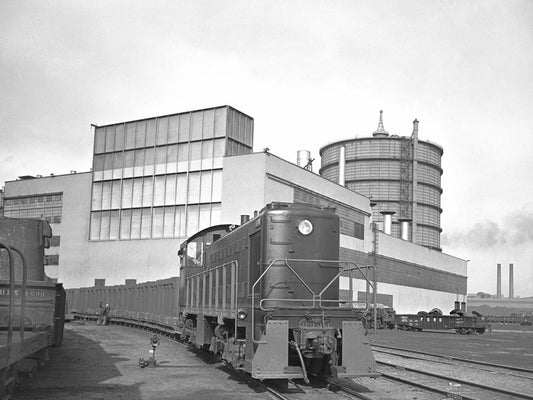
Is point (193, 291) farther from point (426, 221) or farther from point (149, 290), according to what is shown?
point (426, 221)

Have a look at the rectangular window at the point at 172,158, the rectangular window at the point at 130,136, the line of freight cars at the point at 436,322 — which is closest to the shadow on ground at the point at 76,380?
the line of freight cars at the point at 436,322

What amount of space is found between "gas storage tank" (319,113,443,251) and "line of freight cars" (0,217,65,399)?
53.5 metres

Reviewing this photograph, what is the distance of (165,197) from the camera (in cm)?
4356

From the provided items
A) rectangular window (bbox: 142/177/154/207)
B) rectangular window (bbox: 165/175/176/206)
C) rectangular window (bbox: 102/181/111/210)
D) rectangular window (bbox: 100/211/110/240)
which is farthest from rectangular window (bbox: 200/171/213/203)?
rectangular window (bbox: 100/211/110/240)

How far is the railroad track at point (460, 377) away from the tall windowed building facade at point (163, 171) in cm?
2433

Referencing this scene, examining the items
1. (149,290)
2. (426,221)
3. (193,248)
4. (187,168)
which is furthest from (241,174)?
(426,221)

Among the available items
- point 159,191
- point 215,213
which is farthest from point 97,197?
point 215,213

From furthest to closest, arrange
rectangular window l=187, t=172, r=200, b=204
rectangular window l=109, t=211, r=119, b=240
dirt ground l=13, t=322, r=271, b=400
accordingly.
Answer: rectangular window l=109, t=211, r=119, b=240 < rectangular window l=187, t=172, r=200, b=204 < dirt ground l=13, t=322, r=271, b=400

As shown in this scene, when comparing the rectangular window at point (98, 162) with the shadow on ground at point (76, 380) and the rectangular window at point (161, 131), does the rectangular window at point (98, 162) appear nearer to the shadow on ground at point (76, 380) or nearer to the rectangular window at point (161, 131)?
the rectangular window at point (161, 131)

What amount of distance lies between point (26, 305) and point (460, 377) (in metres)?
9.71

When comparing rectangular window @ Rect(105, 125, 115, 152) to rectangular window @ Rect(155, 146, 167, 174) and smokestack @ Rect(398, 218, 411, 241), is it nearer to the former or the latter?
rectangular window @ Rect(155, 146, 167, 174)

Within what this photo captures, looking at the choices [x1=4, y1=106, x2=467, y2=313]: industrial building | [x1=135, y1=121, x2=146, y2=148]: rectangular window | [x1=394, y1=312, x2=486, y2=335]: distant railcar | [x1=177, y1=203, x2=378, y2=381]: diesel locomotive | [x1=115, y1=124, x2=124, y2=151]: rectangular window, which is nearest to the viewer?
[x1=177, y1=203, x2=378, y2=381]: diesel locomotive

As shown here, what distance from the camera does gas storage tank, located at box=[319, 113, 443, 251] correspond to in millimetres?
64375

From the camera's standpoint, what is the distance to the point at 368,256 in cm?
4841
